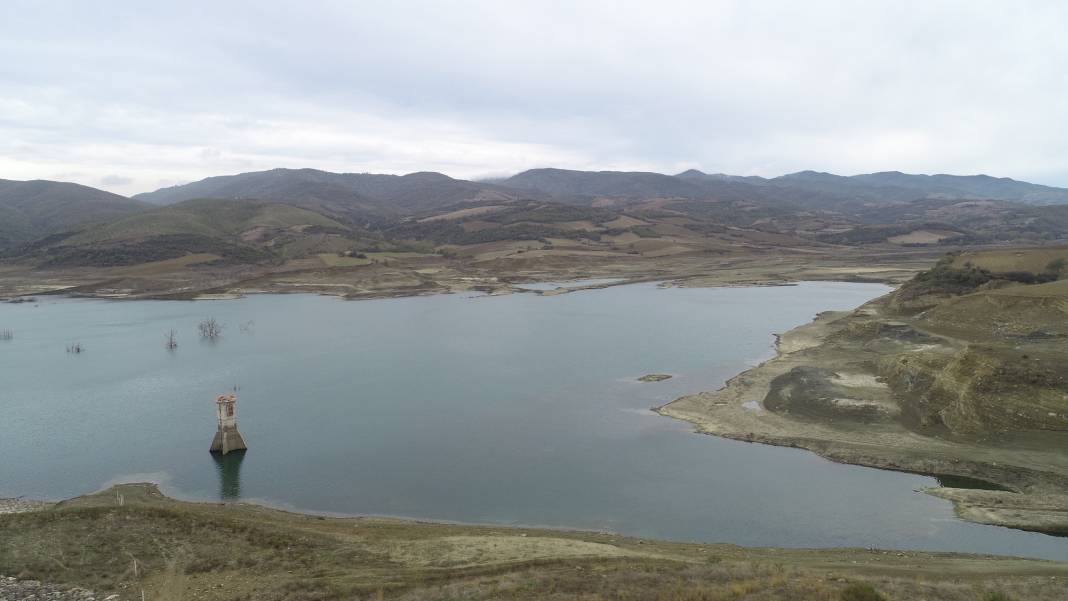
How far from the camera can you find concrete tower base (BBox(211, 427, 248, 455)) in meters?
32.8

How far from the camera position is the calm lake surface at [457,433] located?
26.1 m

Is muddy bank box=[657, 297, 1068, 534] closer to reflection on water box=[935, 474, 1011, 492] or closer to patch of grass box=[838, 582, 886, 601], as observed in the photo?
reflection on water box=[935, 474, 1011, 492]

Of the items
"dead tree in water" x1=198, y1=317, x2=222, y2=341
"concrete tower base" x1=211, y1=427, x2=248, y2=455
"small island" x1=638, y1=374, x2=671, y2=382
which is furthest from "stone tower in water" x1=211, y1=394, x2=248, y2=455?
"dead tree in water" x1=198, y1=317, x2=222, y2=341

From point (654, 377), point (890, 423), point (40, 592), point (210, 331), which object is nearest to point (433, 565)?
point (40, 592)

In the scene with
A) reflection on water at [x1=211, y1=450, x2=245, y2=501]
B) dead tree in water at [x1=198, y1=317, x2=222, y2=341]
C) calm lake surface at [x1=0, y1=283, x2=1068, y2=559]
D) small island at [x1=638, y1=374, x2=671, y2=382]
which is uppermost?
dead tree in water at [x1=198, y1=317, x2=222, y2=341]

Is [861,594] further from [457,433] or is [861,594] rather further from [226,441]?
[226,441]

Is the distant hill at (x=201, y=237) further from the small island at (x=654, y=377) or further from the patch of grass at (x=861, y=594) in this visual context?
the patch of grass at (x=861, y=594)

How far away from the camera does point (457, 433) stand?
119 feet

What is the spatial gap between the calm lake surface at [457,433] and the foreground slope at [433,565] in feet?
12.4

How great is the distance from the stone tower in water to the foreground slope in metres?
9.93

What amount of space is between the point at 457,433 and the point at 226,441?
11.6m

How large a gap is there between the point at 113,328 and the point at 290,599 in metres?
68.4

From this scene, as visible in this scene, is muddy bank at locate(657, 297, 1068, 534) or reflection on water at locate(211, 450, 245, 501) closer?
muddy bank at locate(657, 297, 1068, 534)

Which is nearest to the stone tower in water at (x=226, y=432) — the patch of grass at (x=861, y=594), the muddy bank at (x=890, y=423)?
the muddy bank at (x=890, y=423)
